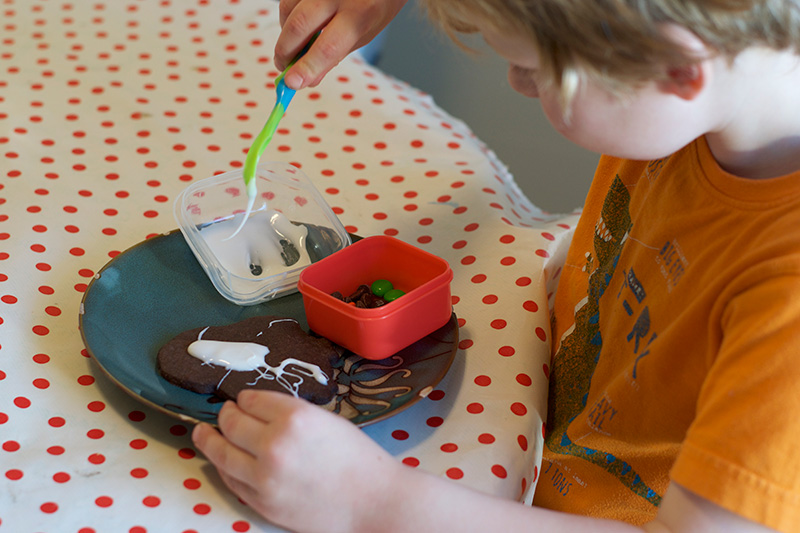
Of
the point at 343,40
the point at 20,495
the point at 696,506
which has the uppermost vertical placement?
the point at 343,40

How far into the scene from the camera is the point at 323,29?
0.68 m

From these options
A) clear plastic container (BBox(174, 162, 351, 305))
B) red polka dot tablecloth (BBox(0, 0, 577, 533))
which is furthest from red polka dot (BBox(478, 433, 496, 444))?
clear plastic container (BBox(174, 162, 351, 305))

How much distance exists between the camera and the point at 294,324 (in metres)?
0.61

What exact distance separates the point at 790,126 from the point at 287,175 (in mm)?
464

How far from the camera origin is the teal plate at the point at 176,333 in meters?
0.54

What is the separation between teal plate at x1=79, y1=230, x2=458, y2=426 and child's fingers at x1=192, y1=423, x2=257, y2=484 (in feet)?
0.05

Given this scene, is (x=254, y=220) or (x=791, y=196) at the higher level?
(x=791, y=196)

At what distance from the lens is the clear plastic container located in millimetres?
670

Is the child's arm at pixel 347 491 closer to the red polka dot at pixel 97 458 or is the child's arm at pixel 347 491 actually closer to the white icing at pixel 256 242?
the red polka dot at pixel 97 458

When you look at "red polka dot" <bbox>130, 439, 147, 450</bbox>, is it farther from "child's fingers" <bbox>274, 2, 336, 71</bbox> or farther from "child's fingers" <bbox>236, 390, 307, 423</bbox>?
"child's fingers" <bbox>274, 2, 336, 71</bbox>

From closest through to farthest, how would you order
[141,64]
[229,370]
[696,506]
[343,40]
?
1. [696,506]
2. [229,370]
3. [343,40]
4. [141,64]

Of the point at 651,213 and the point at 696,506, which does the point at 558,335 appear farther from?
the point at 696,506

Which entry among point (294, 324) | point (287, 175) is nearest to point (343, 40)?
point (287, 175)

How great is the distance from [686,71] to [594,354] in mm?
303
